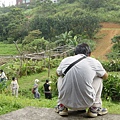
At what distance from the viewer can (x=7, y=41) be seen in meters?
39.7

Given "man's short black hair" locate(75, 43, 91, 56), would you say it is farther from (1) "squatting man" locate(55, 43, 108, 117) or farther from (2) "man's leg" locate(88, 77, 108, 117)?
(2) "man's leg" locate(88, 77, 108, 117)

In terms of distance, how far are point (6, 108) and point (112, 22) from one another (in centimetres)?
3742

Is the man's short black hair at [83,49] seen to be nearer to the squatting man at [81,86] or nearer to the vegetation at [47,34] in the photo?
the squatting man at [81,86]

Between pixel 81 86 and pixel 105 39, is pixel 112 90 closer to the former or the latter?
pixel 81 86

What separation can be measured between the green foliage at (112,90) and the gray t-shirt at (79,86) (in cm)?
652

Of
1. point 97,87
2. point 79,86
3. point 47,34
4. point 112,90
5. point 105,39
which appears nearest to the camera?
point 79,86

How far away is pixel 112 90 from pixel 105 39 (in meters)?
26.1

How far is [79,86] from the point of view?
3309mm

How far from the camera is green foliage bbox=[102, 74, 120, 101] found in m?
9.84

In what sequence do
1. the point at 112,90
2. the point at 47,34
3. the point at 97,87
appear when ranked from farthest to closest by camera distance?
the point at 47,34 < the point at 112,90 < the point at 97,87

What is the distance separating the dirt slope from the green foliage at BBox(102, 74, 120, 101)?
60.0 ft

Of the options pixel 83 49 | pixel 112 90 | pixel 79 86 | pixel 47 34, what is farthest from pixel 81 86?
pixel 47 34

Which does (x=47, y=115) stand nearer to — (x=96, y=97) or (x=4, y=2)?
(x=96, y=97)

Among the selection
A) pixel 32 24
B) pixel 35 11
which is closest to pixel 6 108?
pixel 32 24
